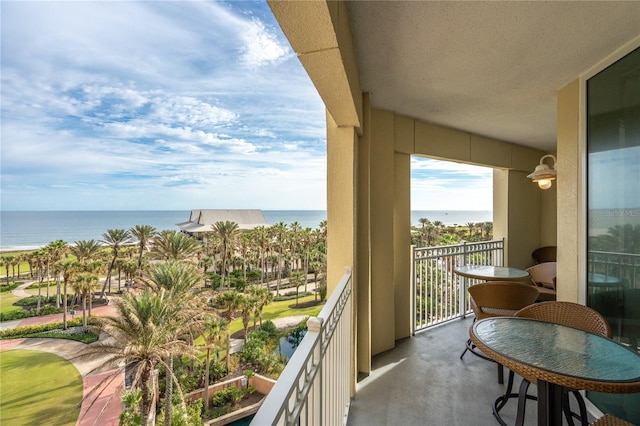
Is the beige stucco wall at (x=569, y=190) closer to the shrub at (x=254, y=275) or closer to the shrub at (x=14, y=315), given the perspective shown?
the shrub at (x=254, y=275)

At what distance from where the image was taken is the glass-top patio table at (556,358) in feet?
3.58

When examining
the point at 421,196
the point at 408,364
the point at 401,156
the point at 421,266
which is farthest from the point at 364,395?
the point at 421,196

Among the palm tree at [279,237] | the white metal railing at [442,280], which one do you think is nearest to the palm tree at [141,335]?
the white metal railing at [442,280]

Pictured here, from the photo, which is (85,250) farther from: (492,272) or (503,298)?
(503,298)

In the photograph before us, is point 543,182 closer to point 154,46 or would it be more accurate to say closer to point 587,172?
point 587,172

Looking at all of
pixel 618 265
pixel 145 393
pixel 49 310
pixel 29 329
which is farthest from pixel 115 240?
pixel 618 265

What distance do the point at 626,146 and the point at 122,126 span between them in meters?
42.4

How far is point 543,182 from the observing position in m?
3.29

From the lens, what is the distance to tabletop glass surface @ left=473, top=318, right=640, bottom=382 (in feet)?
3.76

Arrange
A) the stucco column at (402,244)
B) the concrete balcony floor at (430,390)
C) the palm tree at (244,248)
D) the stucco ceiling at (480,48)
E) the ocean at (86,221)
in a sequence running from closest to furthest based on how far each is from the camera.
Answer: the stucco ceiling at (480,48) < the concrete balcony floor at (430,390) < the stucco column at (402,244) < the palm tree at (244,248) < the ocean at (86,221)

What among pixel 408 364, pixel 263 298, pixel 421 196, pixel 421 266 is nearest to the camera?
pixel 408 364

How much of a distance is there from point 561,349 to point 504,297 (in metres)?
1.40

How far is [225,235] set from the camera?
18.7m

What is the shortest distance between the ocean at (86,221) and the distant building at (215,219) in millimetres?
6640
